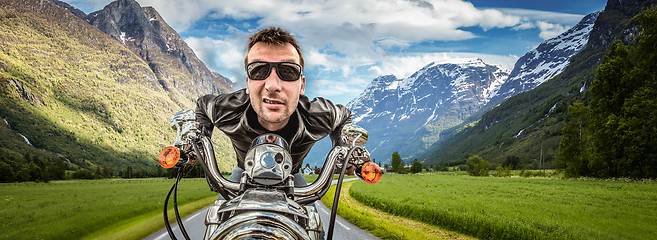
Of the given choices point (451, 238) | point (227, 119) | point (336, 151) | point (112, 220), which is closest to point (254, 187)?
point (336, 151)

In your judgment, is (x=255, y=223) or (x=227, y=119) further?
(x=227, y=119)

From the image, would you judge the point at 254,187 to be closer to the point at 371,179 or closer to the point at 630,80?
the point at 371,179

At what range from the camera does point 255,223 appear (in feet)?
4.20

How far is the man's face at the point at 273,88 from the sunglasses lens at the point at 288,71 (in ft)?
0.08

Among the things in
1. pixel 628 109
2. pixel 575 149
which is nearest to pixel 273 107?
pixel 628 109

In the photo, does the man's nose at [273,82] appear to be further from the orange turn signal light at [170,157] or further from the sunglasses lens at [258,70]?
the orange turn signal light at [170,157]

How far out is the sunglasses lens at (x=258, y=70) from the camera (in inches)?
81.5

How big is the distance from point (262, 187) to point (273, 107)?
0.63 metres

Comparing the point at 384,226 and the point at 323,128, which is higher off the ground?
the point at 323,128

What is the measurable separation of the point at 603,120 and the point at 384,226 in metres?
39.1

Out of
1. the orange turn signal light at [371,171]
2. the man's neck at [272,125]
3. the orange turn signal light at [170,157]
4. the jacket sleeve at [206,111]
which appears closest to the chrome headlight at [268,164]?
the orange turn signal light at [170,157]

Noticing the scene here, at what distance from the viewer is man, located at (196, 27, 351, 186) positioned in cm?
208

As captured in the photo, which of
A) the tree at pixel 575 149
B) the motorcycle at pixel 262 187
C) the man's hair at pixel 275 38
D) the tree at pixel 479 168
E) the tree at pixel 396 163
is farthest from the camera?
the tree at pixel 396 163

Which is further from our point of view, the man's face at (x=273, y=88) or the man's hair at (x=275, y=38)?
the man's hair at (x=275, y=38)
